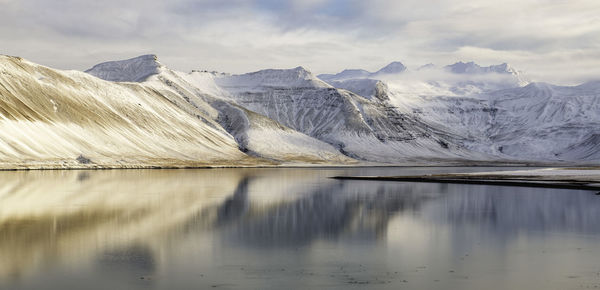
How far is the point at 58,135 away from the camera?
160 meters

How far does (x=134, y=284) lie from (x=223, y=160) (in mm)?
174994

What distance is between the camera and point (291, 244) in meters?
31.7

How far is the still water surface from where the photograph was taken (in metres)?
23.8

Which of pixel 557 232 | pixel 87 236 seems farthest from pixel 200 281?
pixel 557 232

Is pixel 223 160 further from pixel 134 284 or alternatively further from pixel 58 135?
pixel 134 284

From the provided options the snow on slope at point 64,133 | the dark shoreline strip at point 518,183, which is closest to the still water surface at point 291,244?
the dark shoreline strip at point 518,183

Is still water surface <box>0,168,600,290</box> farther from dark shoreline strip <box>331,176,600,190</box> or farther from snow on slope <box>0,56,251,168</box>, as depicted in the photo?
snow on slope <box>0,56,251,168</box>

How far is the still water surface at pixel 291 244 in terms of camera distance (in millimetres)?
23812

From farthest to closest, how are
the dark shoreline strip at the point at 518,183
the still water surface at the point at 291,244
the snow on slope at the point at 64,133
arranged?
the snow on slope at the point at 64,133 < the dark shoreline strip at the point at 518,183 < the still water surface at the point at 291,244

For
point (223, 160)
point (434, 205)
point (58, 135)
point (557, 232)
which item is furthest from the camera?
point (223, 160)

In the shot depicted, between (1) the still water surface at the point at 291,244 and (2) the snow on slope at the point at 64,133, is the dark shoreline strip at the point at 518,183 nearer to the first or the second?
(1) the still water surface at the point at 291,244

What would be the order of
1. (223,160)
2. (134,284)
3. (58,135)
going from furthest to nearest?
1. (223,160)
2. (58,135)
3. (134,284)

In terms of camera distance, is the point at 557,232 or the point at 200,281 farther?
the point at 557,232

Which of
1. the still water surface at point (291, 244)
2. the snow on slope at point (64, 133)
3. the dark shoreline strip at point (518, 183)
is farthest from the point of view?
the snow on slope at point (64, 133)
